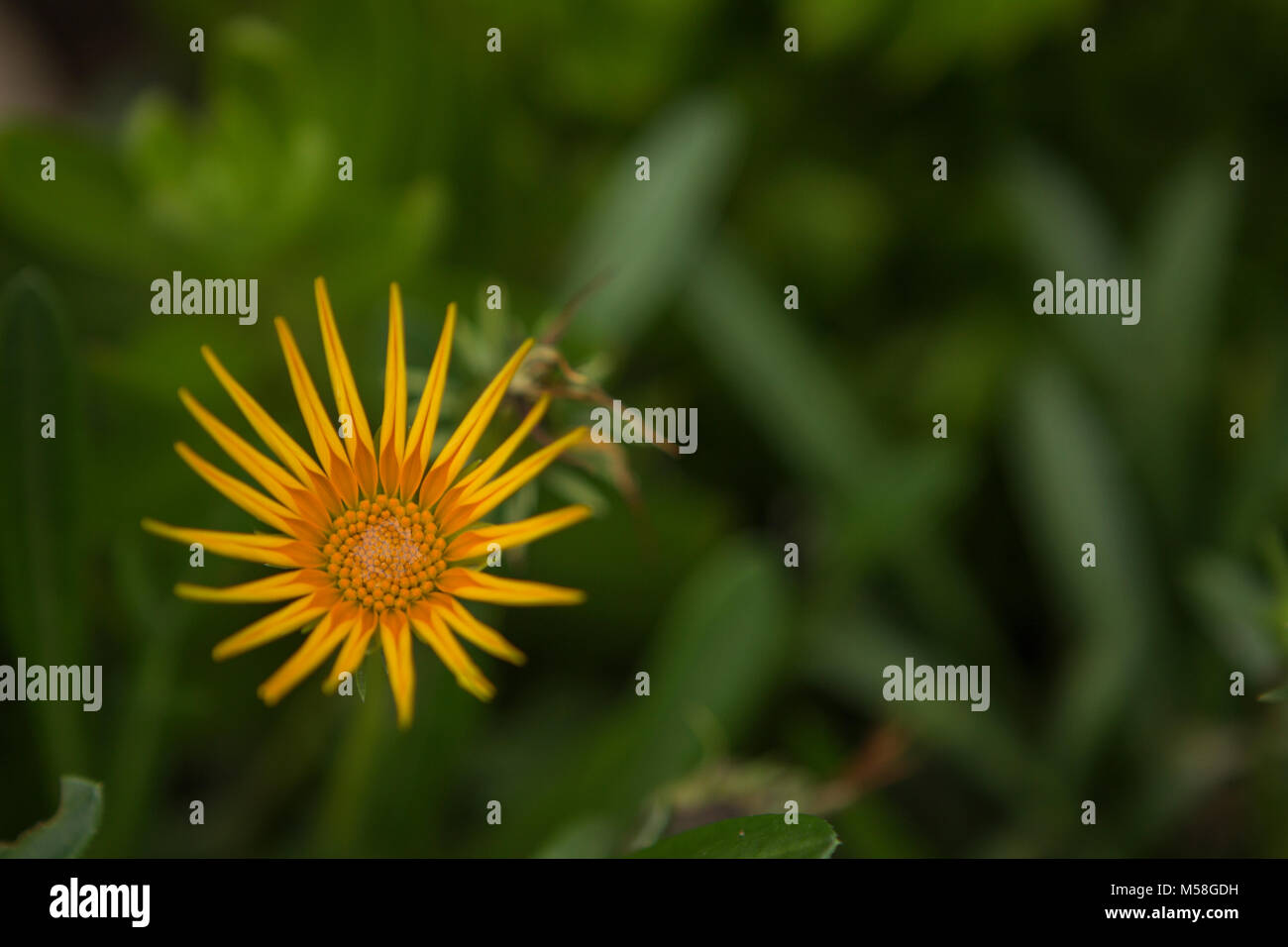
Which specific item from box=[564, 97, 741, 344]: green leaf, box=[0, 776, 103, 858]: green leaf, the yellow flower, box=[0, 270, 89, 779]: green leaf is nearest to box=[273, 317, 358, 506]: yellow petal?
the yellow flower

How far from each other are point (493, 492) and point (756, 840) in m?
0.23

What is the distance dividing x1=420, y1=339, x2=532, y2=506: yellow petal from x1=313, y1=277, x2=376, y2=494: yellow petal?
22 millimetres

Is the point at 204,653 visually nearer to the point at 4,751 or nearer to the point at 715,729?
the point at 4,751

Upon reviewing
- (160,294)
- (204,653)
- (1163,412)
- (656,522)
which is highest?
(160,294)

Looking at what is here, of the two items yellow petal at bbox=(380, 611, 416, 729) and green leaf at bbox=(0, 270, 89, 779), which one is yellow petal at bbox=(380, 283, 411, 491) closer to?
yellow petal at bbox=(380, 611, 416, 729)

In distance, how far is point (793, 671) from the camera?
1227 millimetres

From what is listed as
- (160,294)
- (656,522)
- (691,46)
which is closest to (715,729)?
(656,522)

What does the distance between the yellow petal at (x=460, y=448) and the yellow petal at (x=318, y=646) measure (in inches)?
2.1

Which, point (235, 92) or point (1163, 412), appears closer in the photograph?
point (235, 92)

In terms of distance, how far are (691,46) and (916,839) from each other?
3.03 feet

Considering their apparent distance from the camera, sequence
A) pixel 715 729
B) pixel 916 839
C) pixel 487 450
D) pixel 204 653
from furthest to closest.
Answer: pixel 916 839 → pixel 204 653 → pixel 715 729 → pixel 487 450

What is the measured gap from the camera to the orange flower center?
422 mm

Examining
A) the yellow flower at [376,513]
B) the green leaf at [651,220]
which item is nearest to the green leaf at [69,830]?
the yellow flower at [376,513]

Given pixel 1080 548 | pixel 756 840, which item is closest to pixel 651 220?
pixel 1080 548
